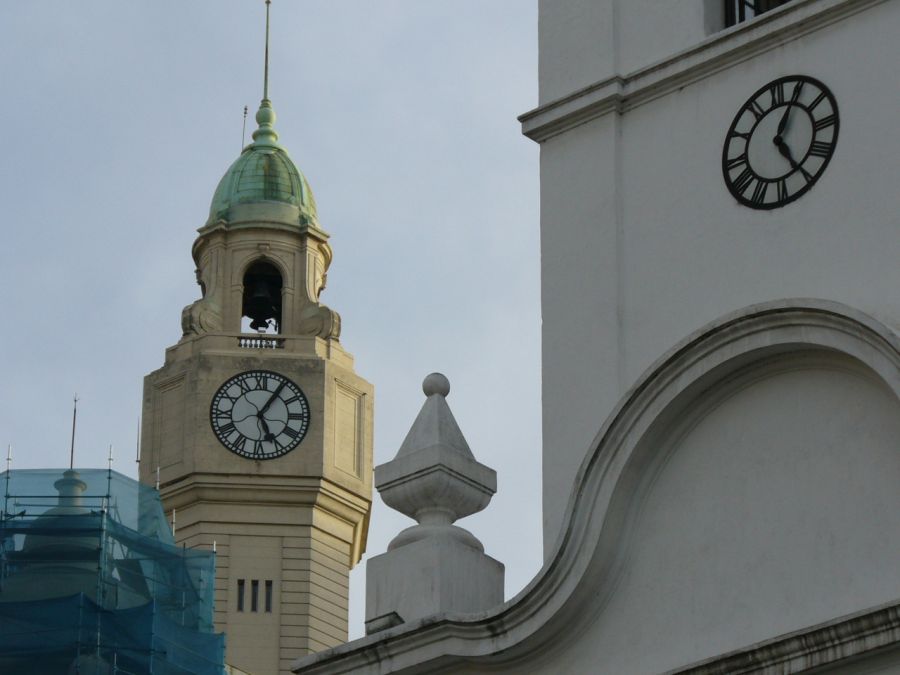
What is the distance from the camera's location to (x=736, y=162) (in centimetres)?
1834

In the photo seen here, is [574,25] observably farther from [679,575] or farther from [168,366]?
[168,366]

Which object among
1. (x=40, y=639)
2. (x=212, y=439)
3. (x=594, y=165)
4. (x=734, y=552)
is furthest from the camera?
(x=212, y=439)

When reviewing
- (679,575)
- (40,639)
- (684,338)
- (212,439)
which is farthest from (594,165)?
(212,439)

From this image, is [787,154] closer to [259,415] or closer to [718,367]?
[718,367]

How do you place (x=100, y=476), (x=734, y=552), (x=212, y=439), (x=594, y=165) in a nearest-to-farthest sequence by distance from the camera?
(x=734, y=552)
(x=594, y=165)
(x=100, y=476)
(x=212, y=439)

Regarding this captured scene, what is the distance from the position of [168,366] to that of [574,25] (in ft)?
150

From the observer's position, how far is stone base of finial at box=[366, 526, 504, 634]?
18062 mm

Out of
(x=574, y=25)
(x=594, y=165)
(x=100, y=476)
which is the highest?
(x=100, y=476)

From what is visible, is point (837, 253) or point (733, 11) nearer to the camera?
point (837, 253)

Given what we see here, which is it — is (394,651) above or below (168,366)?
below

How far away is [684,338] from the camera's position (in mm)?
17422

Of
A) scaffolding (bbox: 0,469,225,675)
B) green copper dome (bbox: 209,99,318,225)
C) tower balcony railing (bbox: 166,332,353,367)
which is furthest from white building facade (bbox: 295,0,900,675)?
green copper dome (bbox: 209,99,318,225)

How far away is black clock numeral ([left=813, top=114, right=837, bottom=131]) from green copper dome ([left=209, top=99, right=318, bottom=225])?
47.5m

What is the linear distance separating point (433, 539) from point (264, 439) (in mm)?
45193
